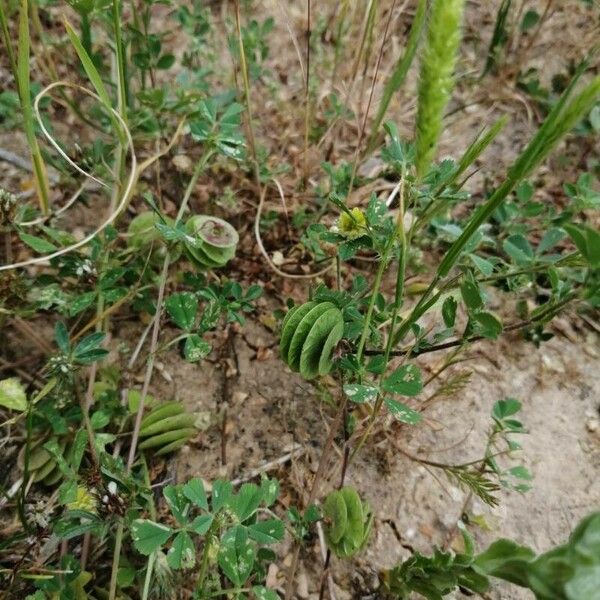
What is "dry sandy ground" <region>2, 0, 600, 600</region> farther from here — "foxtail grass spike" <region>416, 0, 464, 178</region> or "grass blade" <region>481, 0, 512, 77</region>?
"grass blade" <region>481, 0, 512, 77</region>

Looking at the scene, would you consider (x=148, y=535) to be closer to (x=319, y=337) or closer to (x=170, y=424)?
(x=170, y=424)

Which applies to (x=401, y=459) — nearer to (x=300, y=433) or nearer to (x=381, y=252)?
(x=300, y=433)

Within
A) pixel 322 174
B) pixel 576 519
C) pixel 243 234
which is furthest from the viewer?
pixel 322 174

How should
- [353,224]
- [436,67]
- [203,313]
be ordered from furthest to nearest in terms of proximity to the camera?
1. [203,313]
2. [353,224]
3. [436,67]

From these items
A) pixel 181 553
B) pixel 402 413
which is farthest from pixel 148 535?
pixel 402 413

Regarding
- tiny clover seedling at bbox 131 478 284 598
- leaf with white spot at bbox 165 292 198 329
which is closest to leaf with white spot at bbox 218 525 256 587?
tiny clover seedling at bbox 131 478 284 598

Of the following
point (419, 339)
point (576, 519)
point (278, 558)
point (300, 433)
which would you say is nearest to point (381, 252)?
point (419, 339)

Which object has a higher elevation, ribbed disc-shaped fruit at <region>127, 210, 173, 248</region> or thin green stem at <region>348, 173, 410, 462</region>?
thin green stem at <region>348, 173, 410, 462</region>
